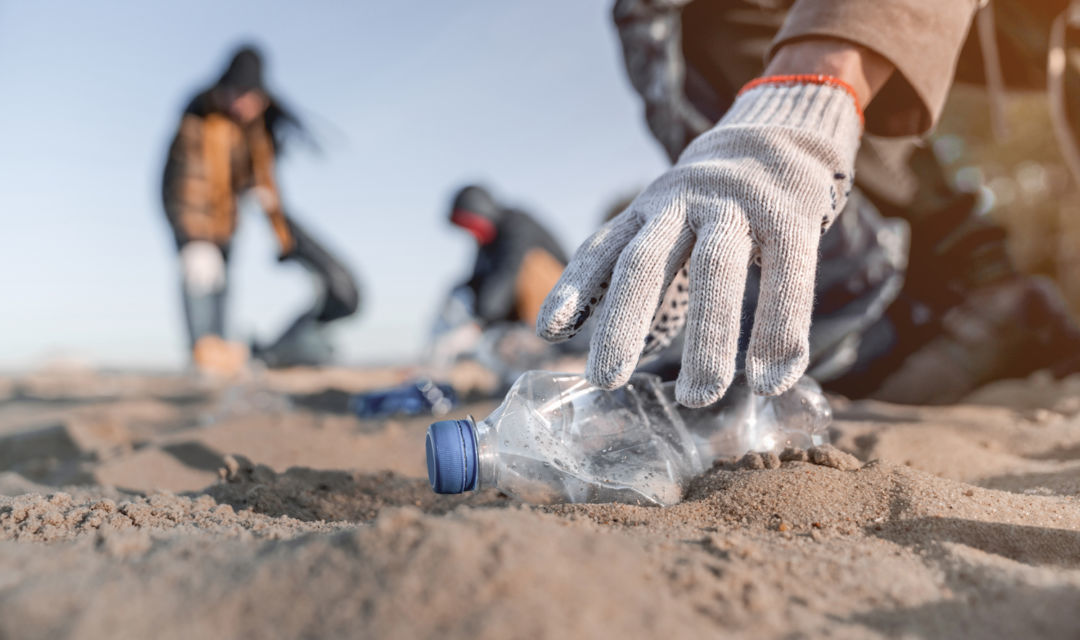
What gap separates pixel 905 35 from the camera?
157cm

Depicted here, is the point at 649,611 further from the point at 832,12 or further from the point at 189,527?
the point at 832,12

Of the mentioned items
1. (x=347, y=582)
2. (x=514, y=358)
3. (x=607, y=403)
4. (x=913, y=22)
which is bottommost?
(x=514, y=358)

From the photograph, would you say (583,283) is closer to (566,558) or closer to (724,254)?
(724,254)

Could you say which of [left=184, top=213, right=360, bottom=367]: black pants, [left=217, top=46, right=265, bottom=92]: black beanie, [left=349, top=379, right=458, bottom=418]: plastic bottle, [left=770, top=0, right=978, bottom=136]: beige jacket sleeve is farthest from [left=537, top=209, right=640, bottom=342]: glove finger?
[left=217, top=46, right=265, bottom=92]: black beanie

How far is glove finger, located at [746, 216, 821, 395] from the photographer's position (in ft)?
3.97

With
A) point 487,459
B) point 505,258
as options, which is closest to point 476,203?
point 505,258

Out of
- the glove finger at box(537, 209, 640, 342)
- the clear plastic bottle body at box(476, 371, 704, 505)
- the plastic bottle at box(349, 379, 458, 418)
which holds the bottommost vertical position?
the plastic bottle at box(349, 379, 458, 418)

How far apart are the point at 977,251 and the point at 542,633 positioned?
3.19 m

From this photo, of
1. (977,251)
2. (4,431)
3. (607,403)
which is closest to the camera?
(607,403)

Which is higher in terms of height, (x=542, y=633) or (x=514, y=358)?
(x=542, y=633)

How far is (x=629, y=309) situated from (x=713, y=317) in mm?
157

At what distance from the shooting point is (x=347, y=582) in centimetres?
70

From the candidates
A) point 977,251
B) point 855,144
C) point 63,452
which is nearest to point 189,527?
point 855,144

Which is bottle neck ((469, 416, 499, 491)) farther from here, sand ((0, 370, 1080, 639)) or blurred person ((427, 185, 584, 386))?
blurred person ((427, 185, 584, 386))
